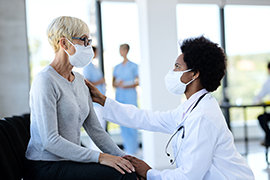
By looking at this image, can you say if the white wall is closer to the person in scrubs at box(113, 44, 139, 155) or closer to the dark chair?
the person in scrubs at box(113, 44, 139, 155)

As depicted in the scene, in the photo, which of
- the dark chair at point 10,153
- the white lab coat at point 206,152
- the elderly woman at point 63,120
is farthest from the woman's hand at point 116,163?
the dark chair at point 10,153

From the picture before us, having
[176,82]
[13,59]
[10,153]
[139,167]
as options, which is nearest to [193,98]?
[176,82]

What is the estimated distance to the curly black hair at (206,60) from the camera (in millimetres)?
1533

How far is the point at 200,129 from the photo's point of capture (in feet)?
4.47

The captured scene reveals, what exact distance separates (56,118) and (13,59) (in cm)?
243

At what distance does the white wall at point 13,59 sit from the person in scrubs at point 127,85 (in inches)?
49.1

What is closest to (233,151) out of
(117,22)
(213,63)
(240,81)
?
(213,63)

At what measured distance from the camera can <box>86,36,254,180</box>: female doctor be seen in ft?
4.46

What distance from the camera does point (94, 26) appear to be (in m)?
4.62

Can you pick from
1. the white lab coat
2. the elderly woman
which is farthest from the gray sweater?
the white lab coat

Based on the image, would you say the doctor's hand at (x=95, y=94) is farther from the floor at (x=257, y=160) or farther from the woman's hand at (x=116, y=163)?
the floor at (x=257, y=160)

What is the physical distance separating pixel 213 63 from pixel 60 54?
2.72 ft

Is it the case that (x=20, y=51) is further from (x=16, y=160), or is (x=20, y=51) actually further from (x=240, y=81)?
(x=240, y=81)

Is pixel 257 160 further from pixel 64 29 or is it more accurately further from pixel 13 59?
pixel 13 59
